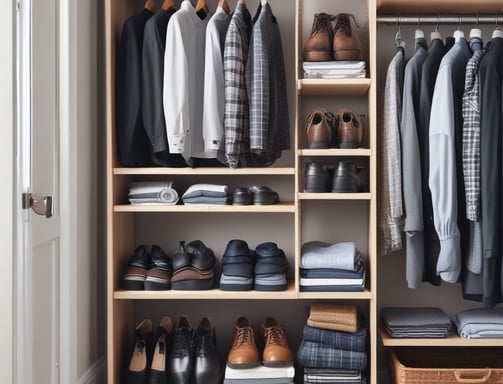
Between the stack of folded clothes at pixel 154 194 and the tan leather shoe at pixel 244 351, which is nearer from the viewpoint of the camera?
the tan leather shoe at pixel 244 351

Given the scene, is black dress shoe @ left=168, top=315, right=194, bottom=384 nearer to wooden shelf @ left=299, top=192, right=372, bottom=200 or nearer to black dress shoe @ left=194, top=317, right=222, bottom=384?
black dress shoe @ left=194, top=317, right=222, bottom=384

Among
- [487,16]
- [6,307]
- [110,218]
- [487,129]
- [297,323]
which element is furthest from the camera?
[297,323]

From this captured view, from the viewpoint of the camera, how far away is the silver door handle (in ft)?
6.03

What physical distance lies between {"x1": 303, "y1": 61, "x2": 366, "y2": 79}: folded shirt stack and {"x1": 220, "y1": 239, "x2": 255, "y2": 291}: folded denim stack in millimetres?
791

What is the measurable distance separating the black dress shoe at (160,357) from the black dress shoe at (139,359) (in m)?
0.03

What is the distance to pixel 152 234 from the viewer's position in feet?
9.20

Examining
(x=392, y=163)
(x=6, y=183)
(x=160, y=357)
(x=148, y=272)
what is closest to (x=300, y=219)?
(x=392, y=163)

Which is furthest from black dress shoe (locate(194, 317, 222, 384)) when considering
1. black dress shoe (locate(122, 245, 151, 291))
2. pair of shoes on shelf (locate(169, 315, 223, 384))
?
black dress shoe (locate(122, 245, 151, 291))

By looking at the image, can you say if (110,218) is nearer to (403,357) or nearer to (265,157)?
(265,157)

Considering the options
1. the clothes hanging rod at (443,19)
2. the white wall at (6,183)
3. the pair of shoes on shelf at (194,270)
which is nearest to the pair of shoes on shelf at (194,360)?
the pair of shoes on shelf at (194,270)

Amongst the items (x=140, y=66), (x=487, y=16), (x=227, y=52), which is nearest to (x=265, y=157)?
(x=227, y=52)

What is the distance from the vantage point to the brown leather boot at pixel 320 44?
245cm

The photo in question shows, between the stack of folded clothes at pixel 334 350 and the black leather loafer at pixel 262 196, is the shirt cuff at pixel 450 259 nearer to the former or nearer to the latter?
the stack of folded clothes at pixel 334 350

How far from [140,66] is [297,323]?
137 cm
